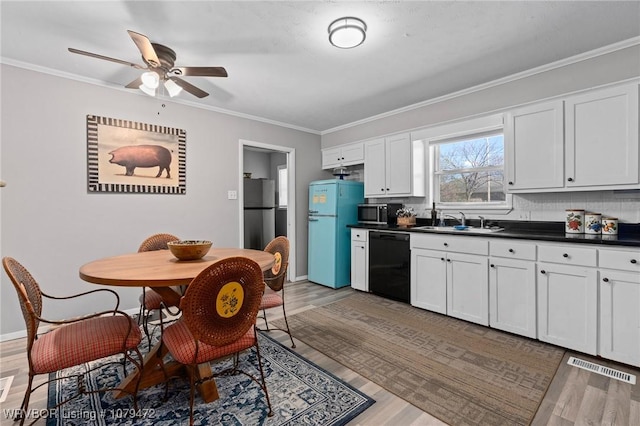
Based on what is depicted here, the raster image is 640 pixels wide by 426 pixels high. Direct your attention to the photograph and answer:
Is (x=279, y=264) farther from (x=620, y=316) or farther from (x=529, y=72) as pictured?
(x=529, y=72)

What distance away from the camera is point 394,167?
3.99 meters

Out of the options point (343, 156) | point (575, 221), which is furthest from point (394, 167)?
point (575, 221)

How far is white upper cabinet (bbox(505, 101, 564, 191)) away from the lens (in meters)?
2.63

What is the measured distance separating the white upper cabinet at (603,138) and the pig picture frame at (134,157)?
12.8 feet

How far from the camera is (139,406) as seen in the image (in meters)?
1.79

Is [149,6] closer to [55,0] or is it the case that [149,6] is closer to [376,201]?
[55,0]

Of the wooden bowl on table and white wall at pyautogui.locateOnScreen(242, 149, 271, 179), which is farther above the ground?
white wall at pyautogui.locateOnScreen(242, 149, 271, 179)

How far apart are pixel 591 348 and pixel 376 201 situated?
A: 9.16 feet

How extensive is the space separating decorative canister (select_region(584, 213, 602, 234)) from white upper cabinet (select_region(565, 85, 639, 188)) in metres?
0.28

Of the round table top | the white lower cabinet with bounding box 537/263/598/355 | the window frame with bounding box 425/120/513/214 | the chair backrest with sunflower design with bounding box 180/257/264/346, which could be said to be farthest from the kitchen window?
the chair backrest with sunflower design with bounding box 180/257/264/346

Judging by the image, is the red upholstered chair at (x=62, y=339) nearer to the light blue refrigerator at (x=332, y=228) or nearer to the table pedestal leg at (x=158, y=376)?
the table pedestal leg at (x=158, y=376)

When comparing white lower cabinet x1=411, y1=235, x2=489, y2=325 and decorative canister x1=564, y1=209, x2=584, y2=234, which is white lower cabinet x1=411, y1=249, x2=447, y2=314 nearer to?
white lower cabinet x1=411, y1=235, x2=489, y2=325

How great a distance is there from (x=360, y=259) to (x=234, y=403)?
2.52 m

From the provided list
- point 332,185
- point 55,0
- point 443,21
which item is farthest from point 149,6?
point 332,185
